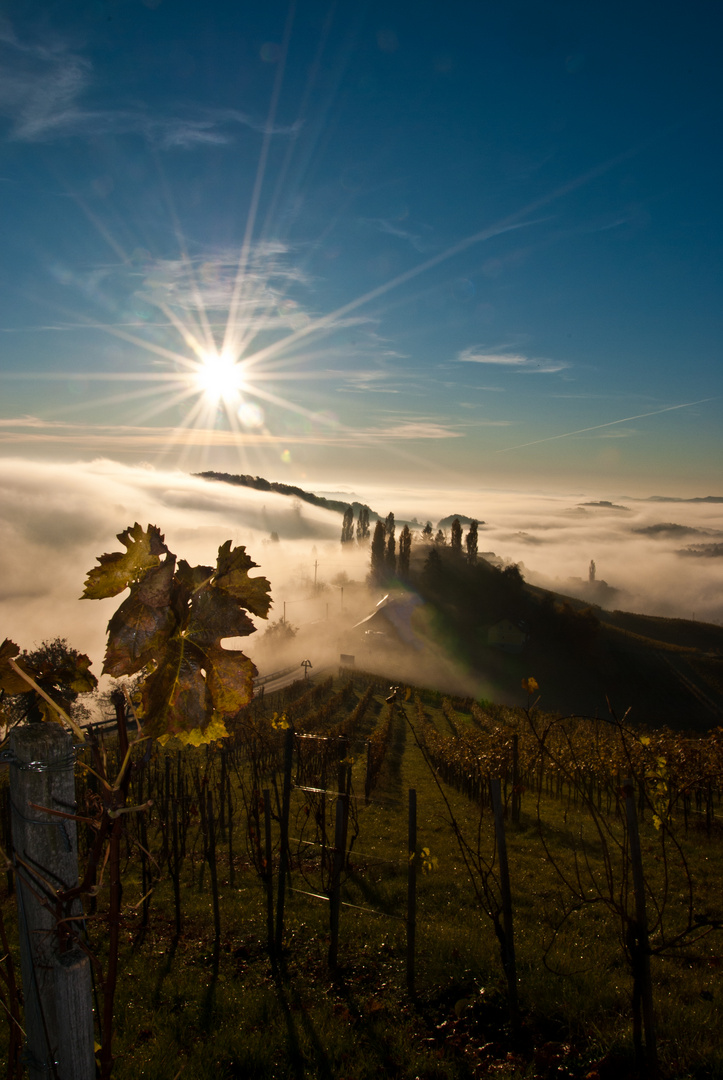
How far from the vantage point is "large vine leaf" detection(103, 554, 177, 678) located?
4.11ft

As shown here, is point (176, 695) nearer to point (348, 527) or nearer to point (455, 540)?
point (455, 540)

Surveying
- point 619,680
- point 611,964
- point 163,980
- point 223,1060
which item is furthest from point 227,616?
point 619,680

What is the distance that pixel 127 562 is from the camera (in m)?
1.35

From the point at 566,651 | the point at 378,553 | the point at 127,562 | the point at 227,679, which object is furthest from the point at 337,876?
the point at 378,553

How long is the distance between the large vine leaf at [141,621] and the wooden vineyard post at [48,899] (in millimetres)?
352

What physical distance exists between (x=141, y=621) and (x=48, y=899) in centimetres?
76

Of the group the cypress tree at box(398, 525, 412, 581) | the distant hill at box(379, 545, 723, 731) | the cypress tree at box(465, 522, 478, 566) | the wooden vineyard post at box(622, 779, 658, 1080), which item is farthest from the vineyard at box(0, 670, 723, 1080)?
the cypress tree at box(465, 522, 478, 566)

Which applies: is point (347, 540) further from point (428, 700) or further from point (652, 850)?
point (652, 850)

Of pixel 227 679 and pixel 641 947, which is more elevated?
pixel 227 679

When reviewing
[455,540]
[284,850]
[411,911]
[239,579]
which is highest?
[455,540]

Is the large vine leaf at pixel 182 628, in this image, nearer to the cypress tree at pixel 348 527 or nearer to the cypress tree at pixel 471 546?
the cypress tree at pixel 471 546

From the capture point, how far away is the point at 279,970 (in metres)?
6.20

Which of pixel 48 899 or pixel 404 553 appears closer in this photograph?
pixel 48 899

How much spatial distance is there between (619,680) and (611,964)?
7030cm
